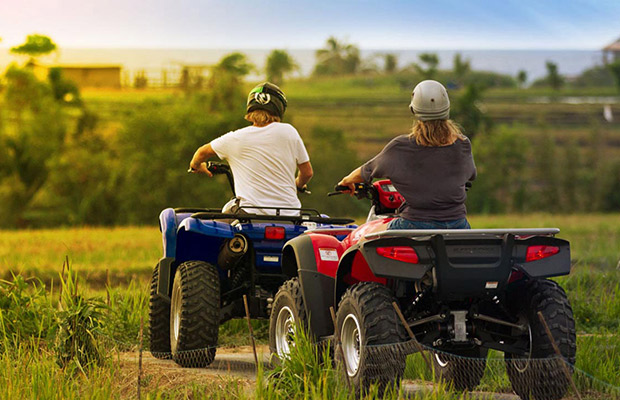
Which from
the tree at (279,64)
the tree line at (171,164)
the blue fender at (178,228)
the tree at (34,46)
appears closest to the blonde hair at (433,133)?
the blue fender at (178,228)

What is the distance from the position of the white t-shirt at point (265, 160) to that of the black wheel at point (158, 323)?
1.07 m

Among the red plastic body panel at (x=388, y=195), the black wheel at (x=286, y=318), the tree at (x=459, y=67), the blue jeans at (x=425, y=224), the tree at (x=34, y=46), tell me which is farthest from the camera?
the tree at (x=459, y=67)

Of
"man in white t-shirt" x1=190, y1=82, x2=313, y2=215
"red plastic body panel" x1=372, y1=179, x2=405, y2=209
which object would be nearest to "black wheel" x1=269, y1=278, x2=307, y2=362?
"red plastic body panel" x1=372, y1=179, x2=405, y2=209

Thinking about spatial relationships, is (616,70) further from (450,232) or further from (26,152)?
(450,232)

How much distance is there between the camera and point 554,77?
416 feet

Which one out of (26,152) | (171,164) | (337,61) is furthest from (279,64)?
(171,164)

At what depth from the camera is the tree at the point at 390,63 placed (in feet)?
433

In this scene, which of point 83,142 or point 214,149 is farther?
point 83,142

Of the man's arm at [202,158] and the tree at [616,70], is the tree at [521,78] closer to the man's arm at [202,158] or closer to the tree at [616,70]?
the tree at [616,70]

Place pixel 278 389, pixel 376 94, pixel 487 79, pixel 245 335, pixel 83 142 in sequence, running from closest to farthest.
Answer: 1. pixel 278 389
2. pixel 245 335
3. pixel 83 142
4. pixel 376 94
5. pixel 487 79

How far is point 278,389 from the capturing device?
655 cm

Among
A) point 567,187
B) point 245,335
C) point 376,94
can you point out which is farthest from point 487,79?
point 245,335

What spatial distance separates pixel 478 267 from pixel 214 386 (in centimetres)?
190

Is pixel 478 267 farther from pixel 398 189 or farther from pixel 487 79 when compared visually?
pixel 487 79
